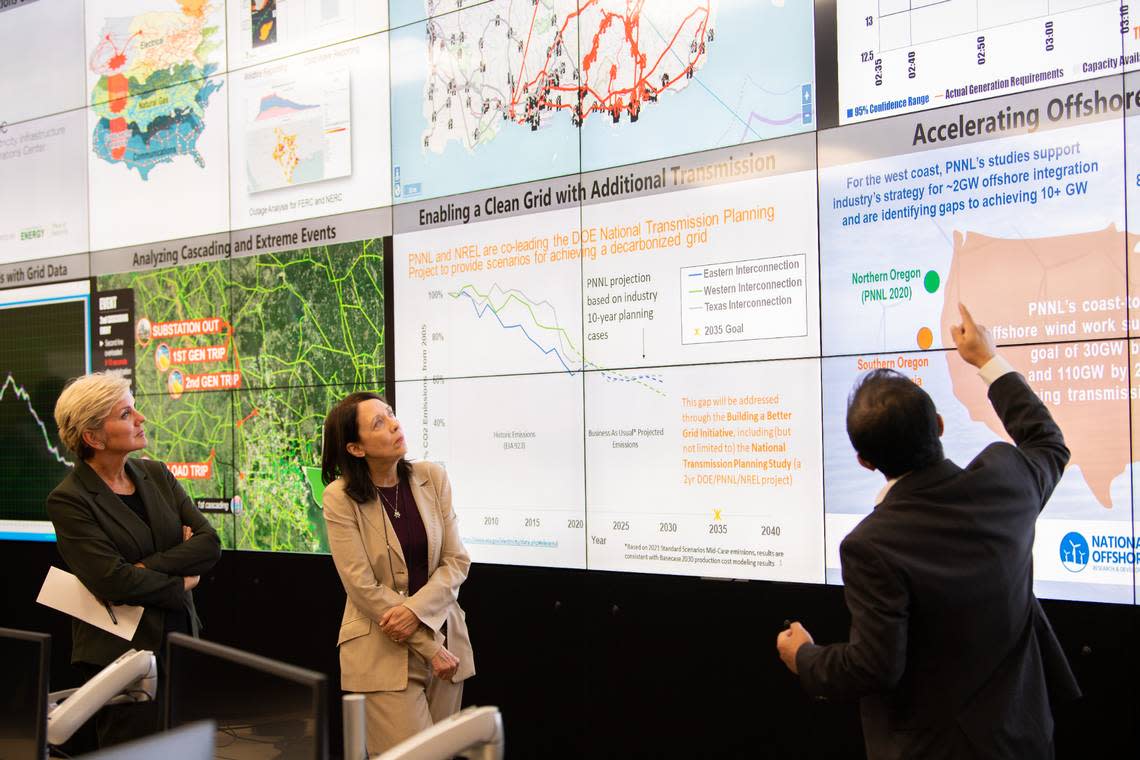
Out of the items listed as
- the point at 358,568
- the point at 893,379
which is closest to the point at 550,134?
the point at 358,568

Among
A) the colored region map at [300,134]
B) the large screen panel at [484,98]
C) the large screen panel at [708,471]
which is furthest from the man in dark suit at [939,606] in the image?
the colored region map at [300,134]

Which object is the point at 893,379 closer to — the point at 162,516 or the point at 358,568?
the point at 358,568

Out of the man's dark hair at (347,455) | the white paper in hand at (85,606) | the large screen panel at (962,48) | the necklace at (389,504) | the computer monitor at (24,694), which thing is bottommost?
the white paper in hand at (85,606)

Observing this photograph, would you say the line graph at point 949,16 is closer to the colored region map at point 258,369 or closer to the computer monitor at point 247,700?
the colored region map at point 258,369

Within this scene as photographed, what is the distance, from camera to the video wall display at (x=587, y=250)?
299 centimetres

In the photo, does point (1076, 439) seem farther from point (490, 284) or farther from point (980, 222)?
point (490, 284)

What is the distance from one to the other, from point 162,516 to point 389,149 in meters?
2.09

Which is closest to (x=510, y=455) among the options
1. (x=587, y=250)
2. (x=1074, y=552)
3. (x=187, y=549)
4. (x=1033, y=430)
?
(x=587, y=250)

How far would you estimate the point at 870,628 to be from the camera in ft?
6.01

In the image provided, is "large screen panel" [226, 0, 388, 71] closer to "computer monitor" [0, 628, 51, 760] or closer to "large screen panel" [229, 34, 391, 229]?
"large screen panel" [229, 34, 391, 229]

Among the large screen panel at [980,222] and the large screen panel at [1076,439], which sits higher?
the large screen panel at [980,222]

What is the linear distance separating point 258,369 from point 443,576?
233 cm

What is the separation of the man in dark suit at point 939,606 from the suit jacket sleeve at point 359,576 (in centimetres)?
132

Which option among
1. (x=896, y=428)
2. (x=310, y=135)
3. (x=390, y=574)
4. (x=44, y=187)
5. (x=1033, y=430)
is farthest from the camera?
(x=44, y=187)
